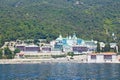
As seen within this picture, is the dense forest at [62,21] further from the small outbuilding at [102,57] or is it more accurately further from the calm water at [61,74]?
the calm water at [61,74]

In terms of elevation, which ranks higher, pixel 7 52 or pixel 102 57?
pixel 7 52

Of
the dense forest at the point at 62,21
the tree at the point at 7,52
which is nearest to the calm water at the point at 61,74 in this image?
the tree at the point at 7,52

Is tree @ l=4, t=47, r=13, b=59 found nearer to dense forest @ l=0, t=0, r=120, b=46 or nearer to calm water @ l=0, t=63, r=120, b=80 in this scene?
dense forest @ l=0, t=0, r=120, b=46

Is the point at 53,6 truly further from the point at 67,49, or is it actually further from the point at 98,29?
the point at 67,49

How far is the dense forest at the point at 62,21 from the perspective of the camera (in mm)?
123562

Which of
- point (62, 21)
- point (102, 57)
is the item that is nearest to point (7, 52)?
point (102, 57)

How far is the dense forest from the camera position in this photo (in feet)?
405

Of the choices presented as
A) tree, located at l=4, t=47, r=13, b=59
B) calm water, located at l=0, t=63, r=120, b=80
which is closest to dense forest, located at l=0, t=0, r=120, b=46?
tree, located at l=4, t=47, r=13, b=59

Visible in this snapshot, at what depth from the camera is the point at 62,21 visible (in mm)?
140125

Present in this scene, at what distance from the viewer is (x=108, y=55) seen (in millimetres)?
104938

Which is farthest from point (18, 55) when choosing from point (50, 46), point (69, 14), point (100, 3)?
point (100, 3)

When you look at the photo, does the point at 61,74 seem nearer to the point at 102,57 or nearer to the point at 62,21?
the point at 102,57

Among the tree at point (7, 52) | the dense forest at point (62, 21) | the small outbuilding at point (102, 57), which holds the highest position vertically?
the dense forest at point (62, 21)

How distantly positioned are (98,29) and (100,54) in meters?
30.9
